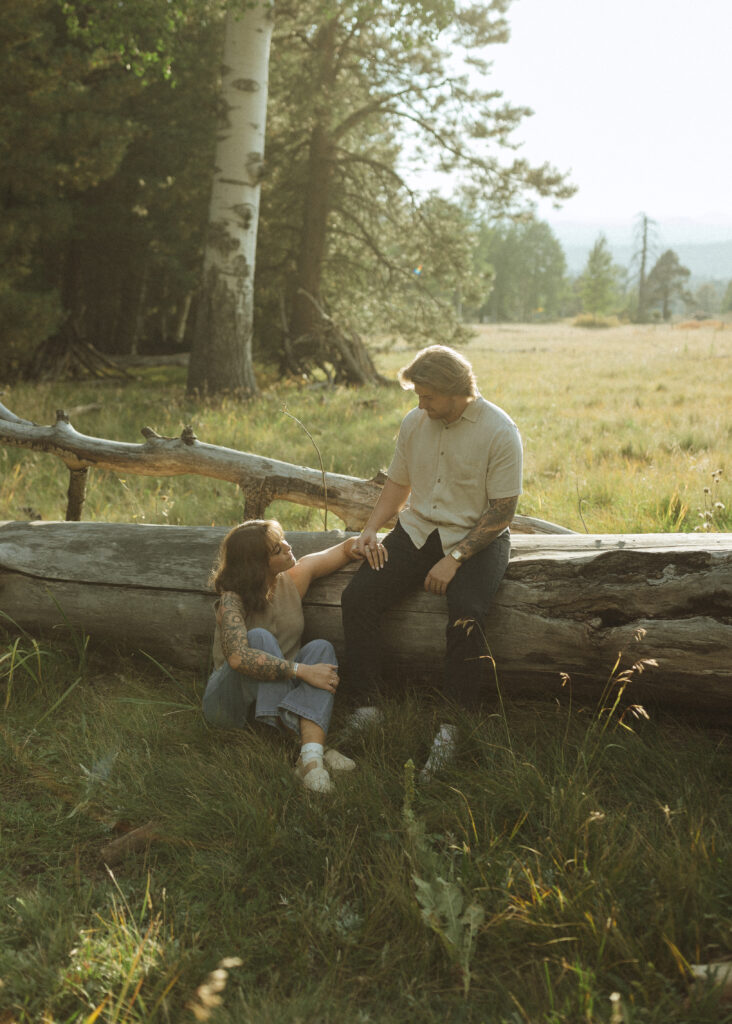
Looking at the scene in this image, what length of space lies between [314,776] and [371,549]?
1.14 m

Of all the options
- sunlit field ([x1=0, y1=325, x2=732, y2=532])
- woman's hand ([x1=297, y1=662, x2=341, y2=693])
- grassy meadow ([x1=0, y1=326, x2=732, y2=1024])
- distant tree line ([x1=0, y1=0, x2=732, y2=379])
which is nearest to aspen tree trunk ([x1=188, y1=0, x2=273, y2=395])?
sunlit field ([x1=0, y1=325, x2=732, y2=532])

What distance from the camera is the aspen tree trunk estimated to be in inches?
381

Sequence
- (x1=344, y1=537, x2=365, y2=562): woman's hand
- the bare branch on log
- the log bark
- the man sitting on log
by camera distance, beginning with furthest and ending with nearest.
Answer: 1. the bare branch on log
2. the log bark
3. (x1=344, y1=537, x2=365, y2=562): woman's hand
4. the man sitting on log

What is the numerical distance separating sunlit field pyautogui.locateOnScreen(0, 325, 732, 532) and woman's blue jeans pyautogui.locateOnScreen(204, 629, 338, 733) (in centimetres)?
241

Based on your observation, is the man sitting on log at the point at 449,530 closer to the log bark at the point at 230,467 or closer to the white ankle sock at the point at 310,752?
the white ankle sock at the point at 310,752

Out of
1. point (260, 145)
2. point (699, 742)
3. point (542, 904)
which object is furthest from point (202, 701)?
point (260, 145)

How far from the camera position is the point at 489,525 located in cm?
361

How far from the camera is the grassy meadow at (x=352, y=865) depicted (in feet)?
7.06

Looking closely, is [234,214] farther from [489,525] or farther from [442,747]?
[442,747]

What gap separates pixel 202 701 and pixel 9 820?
91cm

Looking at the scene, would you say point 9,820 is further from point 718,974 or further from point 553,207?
point 553,207

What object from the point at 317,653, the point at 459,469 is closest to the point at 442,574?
the point at 459,469

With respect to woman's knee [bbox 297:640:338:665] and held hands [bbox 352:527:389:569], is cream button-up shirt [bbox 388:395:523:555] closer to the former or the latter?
held hands [bbox 352:527:389:569]

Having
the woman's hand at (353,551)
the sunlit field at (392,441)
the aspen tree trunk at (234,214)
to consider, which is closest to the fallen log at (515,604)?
the woman's hand at (353,551)
